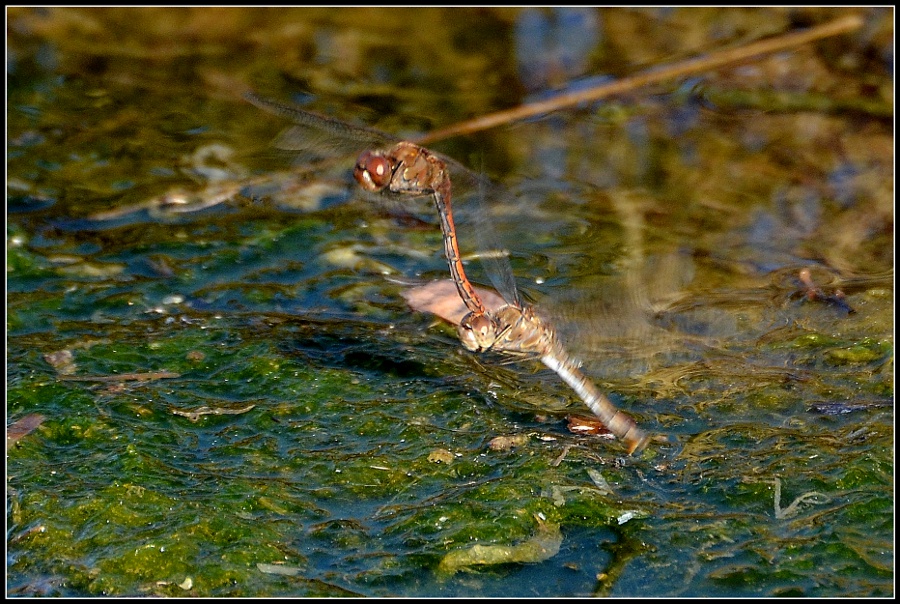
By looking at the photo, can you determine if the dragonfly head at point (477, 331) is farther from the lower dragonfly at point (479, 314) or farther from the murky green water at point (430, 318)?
the murky green water at point (430, 318)

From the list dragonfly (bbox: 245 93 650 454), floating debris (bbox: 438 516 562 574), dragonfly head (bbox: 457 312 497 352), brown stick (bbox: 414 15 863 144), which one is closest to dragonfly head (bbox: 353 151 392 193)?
dragonfly (bbox: 245 93 650 454)

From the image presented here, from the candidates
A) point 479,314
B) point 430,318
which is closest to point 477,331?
point 479,314

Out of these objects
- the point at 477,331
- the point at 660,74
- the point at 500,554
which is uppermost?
the point at 660,74

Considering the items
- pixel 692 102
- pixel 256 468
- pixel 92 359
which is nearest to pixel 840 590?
pixel 256 468

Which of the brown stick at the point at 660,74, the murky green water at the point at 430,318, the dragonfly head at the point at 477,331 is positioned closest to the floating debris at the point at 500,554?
the murky green water at the point at 430,318

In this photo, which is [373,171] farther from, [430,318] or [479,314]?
[430,318]

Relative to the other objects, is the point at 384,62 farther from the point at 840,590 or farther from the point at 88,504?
the point at 840,590

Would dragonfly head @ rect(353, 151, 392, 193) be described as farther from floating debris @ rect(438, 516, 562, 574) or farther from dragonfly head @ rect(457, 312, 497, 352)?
floating debris @ rect(438, 516, 562, 574)
